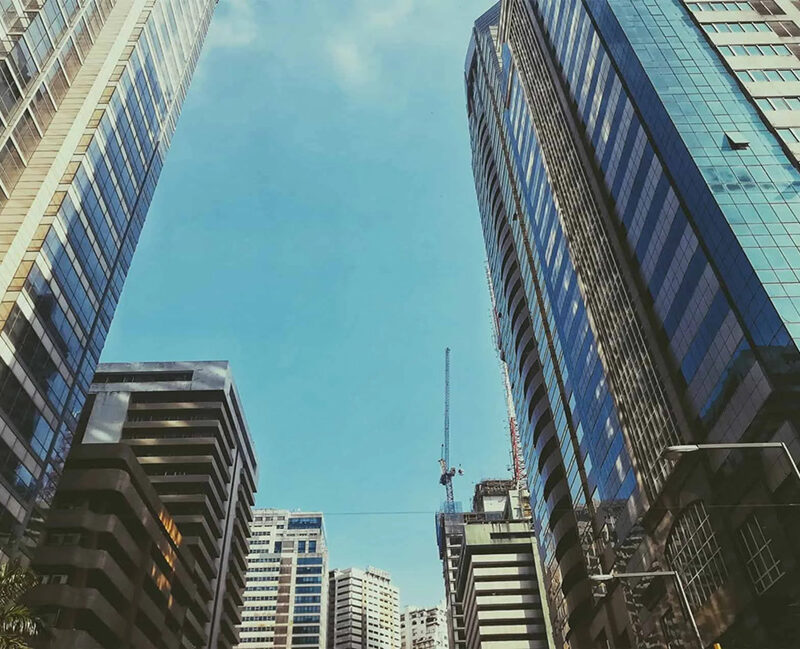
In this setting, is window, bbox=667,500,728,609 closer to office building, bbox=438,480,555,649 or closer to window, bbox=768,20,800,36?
window, bbox=768,20,800,36

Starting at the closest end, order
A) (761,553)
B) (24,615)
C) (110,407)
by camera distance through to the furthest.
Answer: (24,615) → (761,553) → (110,407)

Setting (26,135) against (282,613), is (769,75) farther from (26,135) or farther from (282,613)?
(282,613)

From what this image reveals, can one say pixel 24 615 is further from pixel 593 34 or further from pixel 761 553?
pixel 593 34

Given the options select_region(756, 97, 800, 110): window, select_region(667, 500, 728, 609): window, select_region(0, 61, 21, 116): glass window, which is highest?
select_region(756, 97, 800, 110): window

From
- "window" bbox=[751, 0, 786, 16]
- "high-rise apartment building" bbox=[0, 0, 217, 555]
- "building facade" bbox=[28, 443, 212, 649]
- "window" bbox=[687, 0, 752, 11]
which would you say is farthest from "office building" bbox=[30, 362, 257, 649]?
"window" bbox=[751, 0, 786, 16]

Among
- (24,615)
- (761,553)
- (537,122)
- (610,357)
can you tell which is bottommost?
(24,615)

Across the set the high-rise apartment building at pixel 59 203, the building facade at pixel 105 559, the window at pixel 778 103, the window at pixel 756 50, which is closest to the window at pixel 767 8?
the window at pixel 756 50

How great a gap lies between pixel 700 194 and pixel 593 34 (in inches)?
1166

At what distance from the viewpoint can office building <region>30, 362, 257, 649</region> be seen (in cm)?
5591

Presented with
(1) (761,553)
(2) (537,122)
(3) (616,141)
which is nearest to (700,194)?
(3) (616,141)

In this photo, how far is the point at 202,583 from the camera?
294 ft

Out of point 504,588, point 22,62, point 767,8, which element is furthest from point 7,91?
point 504,588

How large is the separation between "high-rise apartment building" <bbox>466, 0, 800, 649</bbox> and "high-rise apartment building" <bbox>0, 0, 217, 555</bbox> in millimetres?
46130

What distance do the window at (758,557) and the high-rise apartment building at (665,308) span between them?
132mm
